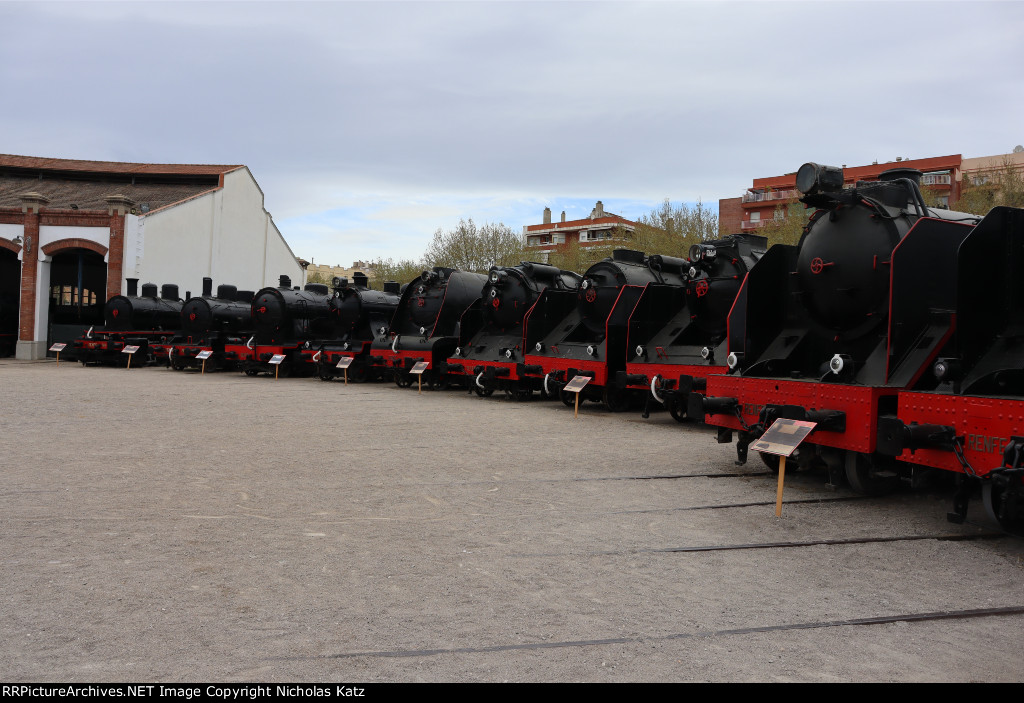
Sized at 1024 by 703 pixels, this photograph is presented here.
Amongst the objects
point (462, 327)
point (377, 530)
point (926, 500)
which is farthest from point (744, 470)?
point (462, 327)

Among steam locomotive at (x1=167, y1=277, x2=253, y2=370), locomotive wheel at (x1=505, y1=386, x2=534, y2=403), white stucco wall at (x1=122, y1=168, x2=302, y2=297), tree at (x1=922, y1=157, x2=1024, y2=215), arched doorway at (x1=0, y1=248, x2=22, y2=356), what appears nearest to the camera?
locomotive wheel at (x1=505, y1=386, x2=534, y2=403)

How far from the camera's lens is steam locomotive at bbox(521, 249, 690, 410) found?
12.5m

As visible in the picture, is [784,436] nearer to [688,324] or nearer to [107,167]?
[688,324]

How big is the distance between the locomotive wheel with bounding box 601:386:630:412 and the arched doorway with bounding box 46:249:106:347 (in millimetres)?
25389

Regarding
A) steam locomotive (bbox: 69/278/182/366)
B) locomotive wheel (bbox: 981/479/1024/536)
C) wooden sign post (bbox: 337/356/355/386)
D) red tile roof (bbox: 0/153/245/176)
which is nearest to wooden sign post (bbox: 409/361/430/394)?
wooden sign post (bbox: 337/356/355/386)

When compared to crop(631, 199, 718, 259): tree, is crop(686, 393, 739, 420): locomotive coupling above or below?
below

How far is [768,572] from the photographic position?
4223mm

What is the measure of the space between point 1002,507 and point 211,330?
22360mm

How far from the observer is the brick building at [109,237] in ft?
91.9

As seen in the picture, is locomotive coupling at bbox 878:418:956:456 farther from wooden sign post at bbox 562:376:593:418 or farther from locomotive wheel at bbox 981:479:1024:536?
wooden sign post at bbox 562:376:593:418

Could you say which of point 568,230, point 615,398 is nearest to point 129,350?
point 615,398

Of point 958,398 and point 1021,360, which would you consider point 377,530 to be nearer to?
point 958,398

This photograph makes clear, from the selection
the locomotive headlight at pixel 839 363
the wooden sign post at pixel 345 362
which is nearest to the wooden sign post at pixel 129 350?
the wooden sign post at pixel 345 362

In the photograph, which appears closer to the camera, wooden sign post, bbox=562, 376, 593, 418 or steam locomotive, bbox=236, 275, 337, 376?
wooden sign post, bbox=562, 376, 593, 418
